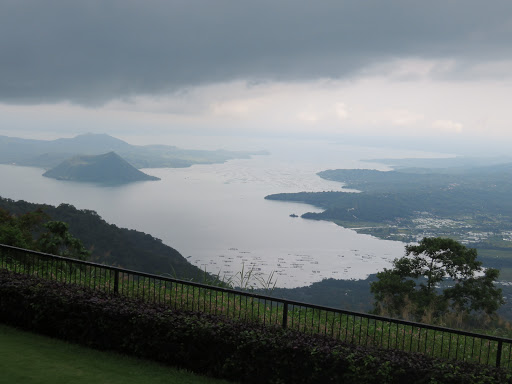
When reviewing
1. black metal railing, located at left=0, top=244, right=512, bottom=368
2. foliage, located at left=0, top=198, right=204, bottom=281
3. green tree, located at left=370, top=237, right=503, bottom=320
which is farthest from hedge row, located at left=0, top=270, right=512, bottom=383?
foliage, located at left=0, top=198, right=204, bottom=281

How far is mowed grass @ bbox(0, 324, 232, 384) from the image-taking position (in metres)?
4.54

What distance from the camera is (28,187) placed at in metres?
143

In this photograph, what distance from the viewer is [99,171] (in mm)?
180250

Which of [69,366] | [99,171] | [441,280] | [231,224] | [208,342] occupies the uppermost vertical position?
[99,171]

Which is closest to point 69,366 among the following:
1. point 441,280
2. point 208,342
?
point 208,342

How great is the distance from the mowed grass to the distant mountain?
175168 mm

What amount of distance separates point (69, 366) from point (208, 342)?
1.42 meters

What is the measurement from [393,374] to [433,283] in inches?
507

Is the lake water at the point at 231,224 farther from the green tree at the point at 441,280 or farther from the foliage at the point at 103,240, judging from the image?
the green tree at the point at 441,280

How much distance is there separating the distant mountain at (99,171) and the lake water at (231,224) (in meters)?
8.72

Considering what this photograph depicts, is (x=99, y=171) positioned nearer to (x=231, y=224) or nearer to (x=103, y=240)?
(x=231, y=224)

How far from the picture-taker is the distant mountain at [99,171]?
176125 millimetres

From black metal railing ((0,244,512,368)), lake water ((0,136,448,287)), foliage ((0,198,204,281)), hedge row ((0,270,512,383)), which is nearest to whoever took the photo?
hedge row ((0,270,512,383))

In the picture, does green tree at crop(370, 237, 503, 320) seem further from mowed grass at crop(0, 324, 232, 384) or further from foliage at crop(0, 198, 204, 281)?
foliage at crop(0, 198, 204, 281)
